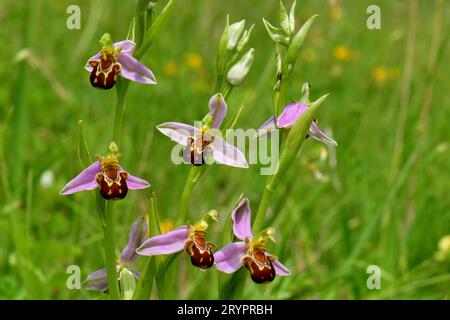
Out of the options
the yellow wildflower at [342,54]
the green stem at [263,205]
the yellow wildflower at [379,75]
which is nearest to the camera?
the green stem at [263,205]

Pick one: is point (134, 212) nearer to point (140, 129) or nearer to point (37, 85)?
point (140, 129)

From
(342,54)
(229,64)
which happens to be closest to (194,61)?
(342,54)

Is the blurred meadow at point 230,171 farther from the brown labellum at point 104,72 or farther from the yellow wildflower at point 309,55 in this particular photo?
the brown labellum at point 104,72

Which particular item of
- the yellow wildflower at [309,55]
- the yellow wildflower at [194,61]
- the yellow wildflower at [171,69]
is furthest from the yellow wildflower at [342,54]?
the yellow wildflower at [171,69]

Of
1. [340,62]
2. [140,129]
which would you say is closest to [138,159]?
[140,129]

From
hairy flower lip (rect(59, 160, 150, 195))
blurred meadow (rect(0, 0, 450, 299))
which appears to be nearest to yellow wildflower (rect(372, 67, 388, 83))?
blurred meadow (rect(0, 0, 450, 299))

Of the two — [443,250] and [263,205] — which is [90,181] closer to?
[263,205]
